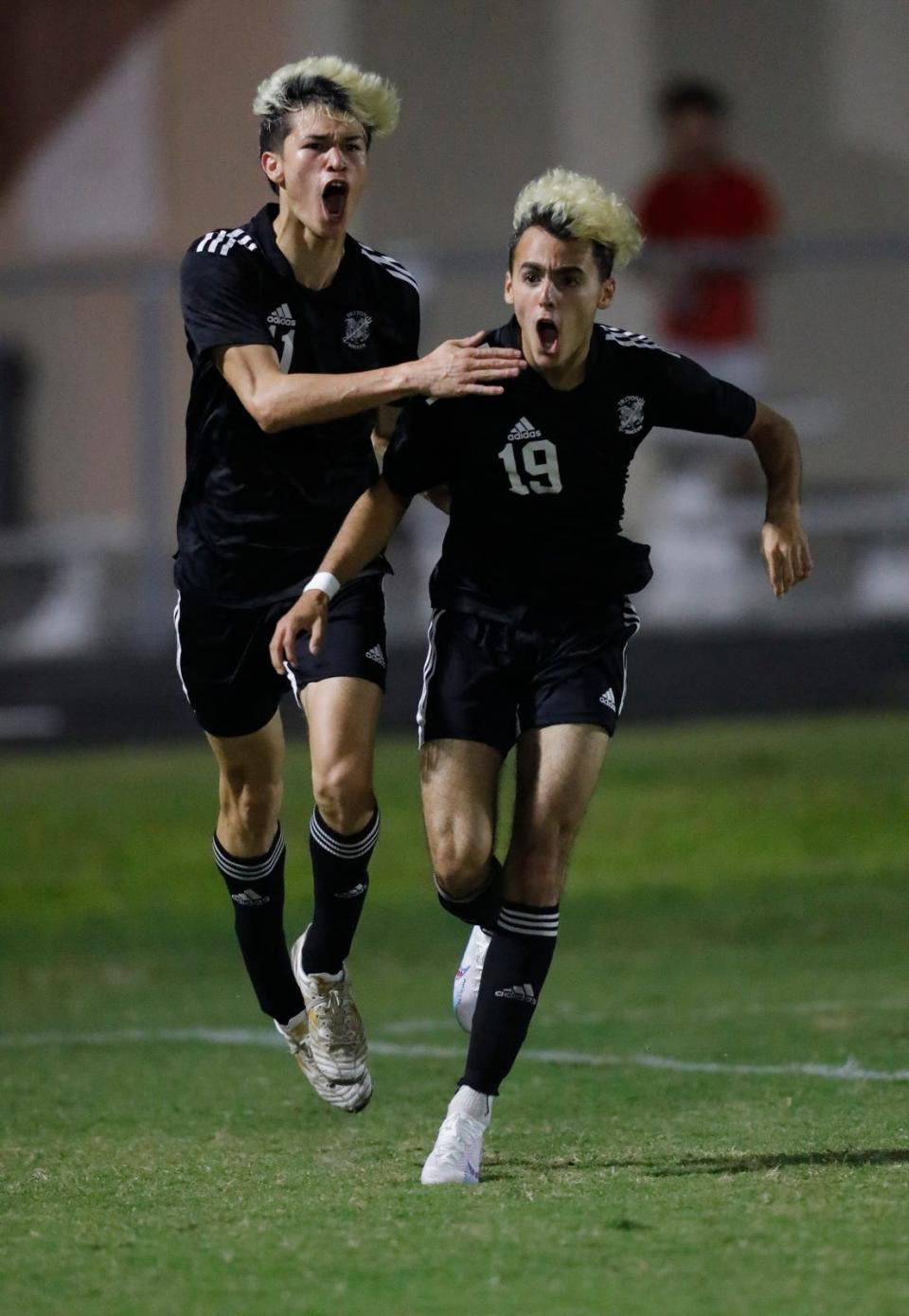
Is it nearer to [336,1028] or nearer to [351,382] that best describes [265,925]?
[336,1028]

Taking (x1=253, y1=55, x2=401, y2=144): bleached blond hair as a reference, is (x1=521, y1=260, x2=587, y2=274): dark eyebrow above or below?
below

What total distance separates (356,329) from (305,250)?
0.83 feet

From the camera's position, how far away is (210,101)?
666 inches

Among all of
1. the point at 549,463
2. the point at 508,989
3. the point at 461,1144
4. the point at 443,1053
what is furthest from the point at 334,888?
the point at 443,1053

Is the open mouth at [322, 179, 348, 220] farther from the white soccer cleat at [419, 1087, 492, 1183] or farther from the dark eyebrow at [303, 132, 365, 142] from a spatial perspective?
the white soccer cleat at [419, 1087, 492, 1183]

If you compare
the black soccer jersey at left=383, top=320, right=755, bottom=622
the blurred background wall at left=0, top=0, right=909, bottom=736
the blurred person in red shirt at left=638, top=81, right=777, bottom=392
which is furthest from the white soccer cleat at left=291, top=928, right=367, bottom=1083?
the blurred person in red shirt at left=638, top=81, right=777, bottom=392

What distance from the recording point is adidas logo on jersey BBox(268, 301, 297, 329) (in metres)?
6.43

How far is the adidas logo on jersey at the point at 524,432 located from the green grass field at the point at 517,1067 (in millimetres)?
1794

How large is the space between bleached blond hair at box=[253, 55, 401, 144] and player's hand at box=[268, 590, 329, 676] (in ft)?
4.22

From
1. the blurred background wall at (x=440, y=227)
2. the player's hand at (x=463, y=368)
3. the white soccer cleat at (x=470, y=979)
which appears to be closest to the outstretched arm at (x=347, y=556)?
the player's hand at (x=463, y=368)

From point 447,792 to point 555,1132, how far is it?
3.56 ft

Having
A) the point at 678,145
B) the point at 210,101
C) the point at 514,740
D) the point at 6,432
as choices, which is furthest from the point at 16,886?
the point at 514,740

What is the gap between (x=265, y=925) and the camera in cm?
716

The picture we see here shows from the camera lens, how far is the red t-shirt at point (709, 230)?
1223 centimetres
